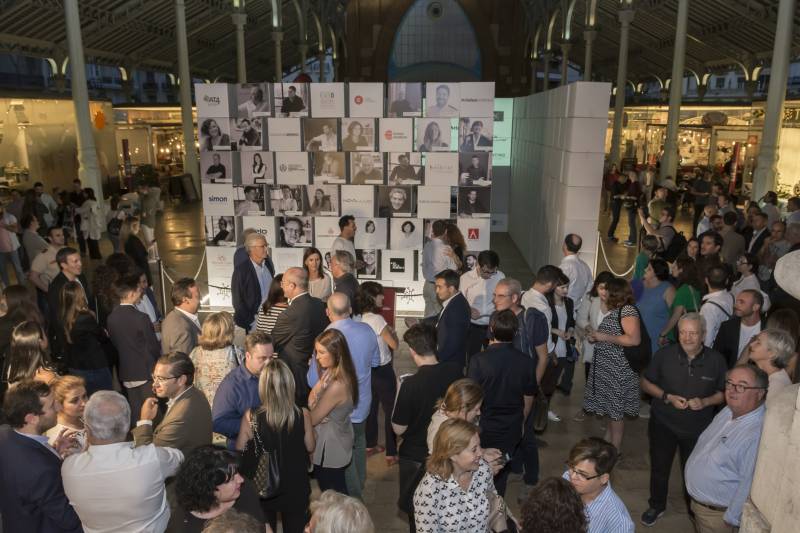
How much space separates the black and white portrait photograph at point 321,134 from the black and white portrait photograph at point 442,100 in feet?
4.19

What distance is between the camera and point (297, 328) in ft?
15.9

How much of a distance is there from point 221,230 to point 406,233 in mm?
2616

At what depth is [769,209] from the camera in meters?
10.0

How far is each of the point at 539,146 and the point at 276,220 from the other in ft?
16.5

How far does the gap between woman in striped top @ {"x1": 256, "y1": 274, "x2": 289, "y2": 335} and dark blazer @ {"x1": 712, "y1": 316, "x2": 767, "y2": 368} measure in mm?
3463

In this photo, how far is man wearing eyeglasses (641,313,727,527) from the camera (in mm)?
4027

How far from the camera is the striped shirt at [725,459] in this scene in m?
3.33

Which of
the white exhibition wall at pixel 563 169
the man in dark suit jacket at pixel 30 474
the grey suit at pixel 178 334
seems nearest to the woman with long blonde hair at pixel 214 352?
the grey suit at pixel 178 334

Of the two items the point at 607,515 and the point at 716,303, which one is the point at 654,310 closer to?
the point at 716,303

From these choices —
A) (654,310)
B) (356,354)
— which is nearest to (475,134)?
(654,310)

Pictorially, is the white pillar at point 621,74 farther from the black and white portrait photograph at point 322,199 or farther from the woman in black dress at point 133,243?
the woman in black dress at point 133,243

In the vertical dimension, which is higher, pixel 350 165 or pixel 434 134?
pixel 434 134

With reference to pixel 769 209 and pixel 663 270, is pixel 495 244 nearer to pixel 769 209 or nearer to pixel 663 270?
pixel 769 209

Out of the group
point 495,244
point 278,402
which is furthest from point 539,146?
point 278,402
